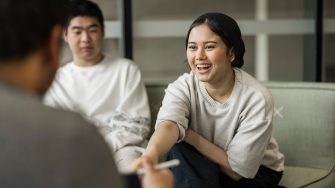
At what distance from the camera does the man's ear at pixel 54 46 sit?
0.81 m

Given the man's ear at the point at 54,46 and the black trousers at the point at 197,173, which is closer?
the man's ear at the point at 54,46

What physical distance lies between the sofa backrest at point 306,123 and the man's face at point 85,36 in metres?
0.87

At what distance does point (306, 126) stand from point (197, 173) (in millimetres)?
797

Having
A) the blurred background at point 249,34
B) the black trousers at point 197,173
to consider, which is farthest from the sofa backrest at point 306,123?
the blurred background at point 249,34

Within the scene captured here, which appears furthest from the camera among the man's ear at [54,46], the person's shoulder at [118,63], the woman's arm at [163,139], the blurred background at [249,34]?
the blurred background at [249,34]

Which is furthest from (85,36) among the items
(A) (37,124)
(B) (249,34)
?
(A) (37,124)

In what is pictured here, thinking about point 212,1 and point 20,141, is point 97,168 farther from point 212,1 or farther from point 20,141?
point 212,1

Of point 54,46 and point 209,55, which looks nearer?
point 54,46

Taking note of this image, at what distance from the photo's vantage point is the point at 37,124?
70cm

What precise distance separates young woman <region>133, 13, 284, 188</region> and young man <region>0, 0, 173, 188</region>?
99 centimetres

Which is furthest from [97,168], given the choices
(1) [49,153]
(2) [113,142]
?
(2) [113,142]

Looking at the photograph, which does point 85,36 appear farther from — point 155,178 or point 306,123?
point 155,178

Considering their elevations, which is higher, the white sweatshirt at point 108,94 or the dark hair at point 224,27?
the dark hair at point 224,27

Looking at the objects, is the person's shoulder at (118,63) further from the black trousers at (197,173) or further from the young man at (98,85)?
the black trousers at (197,173)
